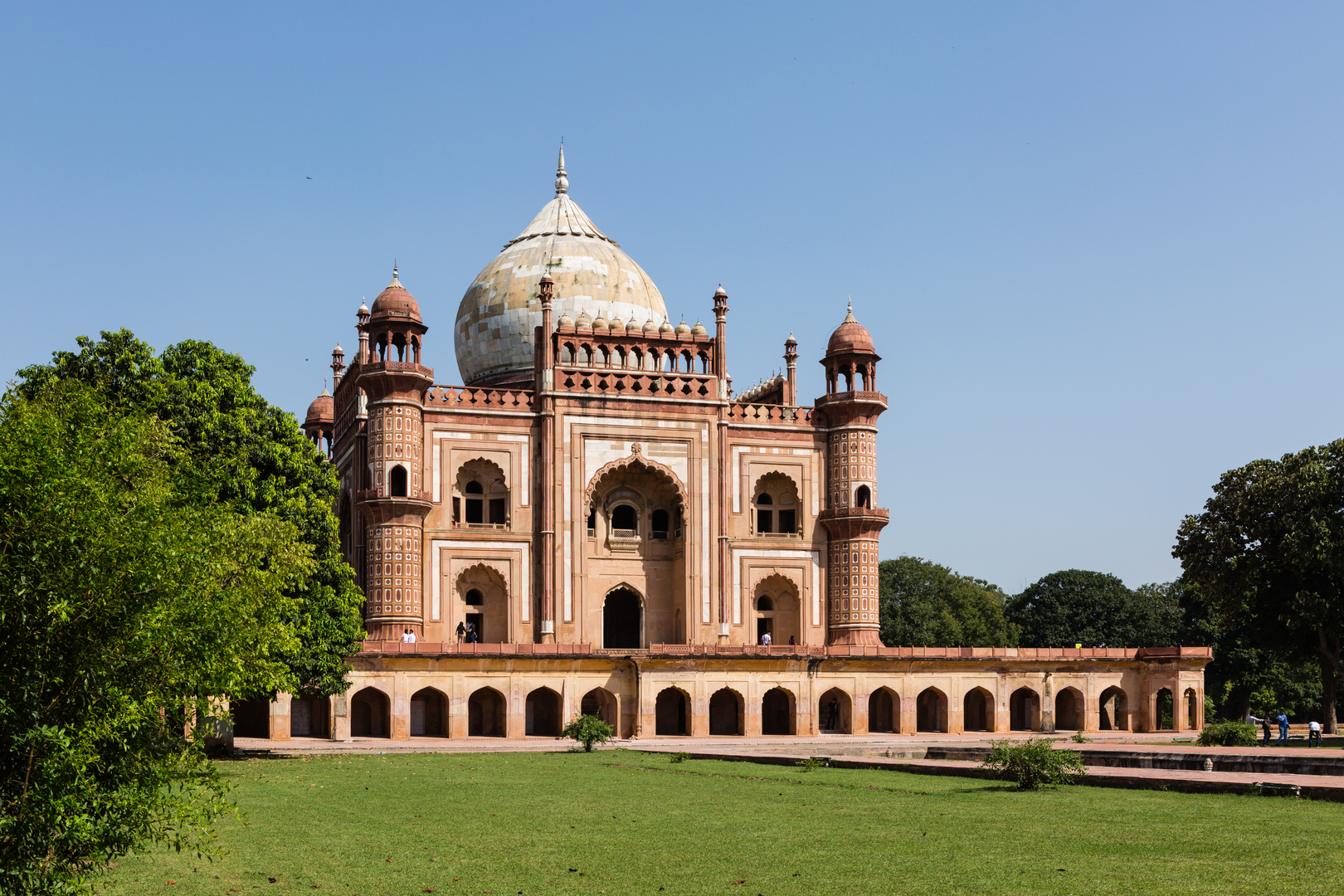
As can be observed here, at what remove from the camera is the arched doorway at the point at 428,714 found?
114ft

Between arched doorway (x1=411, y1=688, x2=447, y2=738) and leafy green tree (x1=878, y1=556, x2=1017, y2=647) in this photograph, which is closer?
arched doorway (x1=411, y1=688, x2=447, y2=738)

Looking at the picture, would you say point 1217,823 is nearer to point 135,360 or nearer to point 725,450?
point 135,360

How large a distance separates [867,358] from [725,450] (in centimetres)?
481

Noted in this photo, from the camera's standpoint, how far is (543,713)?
36438mm

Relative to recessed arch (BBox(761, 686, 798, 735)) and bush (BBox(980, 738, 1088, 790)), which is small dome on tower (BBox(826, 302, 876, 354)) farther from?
bush (BBox(980, 738, 1088, 790))

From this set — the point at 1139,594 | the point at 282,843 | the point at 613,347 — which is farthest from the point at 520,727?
the point at 1139,594

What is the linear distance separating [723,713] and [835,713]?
2910 mm

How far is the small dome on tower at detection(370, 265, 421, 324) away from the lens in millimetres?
37250

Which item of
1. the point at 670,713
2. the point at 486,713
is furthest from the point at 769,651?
the point at 486,713

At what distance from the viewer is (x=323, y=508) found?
26375mm

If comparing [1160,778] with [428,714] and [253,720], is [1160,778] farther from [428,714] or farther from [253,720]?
[253,720]

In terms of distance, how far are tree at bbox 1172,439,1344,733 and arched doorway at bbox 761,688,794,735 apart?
10526 millimetres

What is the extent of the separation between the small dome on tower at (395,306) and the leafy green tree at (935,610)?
32.5 metres

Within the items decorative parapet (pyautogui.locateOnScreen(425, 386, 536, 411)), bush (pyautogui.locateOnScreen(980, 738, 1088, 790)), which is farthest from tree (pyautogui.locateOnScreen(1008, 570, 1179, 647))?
bush (pyautogui.locateOnScreen(980, 738, 1088, 790))
